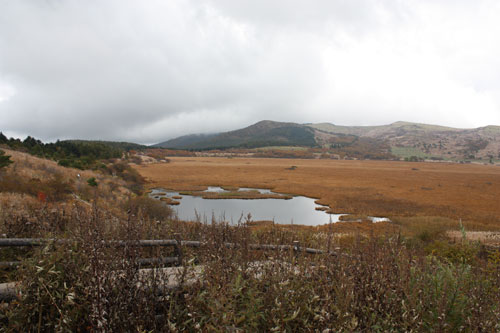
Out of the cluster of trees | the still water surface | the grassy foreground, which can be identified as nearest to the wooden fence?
the grassy foreground

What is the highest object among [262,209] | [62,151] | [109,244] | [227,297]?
[62,151]

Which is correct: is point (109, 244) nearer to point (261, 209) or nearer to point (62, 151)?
point (261, 209)

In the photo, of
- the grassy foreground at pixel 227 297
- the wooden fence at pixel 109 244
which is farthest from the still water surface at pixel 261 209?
the grassy foreground at pixel 227 297

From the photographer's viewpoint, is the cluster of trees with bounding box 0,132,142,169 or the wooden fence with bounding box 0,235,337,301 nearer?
the wooden fence with bounding box 0,235,337,301

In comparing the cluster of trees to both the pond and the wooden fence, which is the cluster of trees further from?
the wooden fence

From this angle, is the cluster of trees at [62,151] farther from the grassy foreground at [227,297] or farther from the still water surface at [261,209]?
the grassy foreground at [227,297]

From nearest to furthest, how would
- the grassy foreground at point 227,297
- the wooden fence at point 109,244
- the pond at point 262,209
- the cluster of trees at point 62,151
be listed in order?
the grassy foreground at point 227,297
the wooden fence at point 109,244
the pond at point 262,209
the cluster of trees at point 62,151

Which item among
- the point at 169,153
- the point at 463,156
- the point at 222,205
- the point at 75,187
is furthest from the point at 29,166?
the point at 463,156

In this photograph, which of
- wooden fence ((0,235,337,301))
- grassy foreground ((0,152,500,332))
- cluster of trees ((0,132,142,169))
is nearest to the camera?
grassy foreground ((0,152,500,332))

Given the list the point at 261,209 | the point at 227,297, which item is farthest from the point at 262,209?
the point at 227,297

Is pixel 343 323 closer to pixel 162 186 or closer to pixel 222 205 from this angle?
pixel 222 205

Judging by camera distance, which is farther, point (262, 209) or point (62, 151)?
point (62, 151)

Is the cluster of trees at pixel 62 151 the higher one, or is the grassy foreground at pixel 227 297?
the cluster of trees at pixel 62 151

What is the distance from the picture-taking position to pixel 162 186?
141ft
